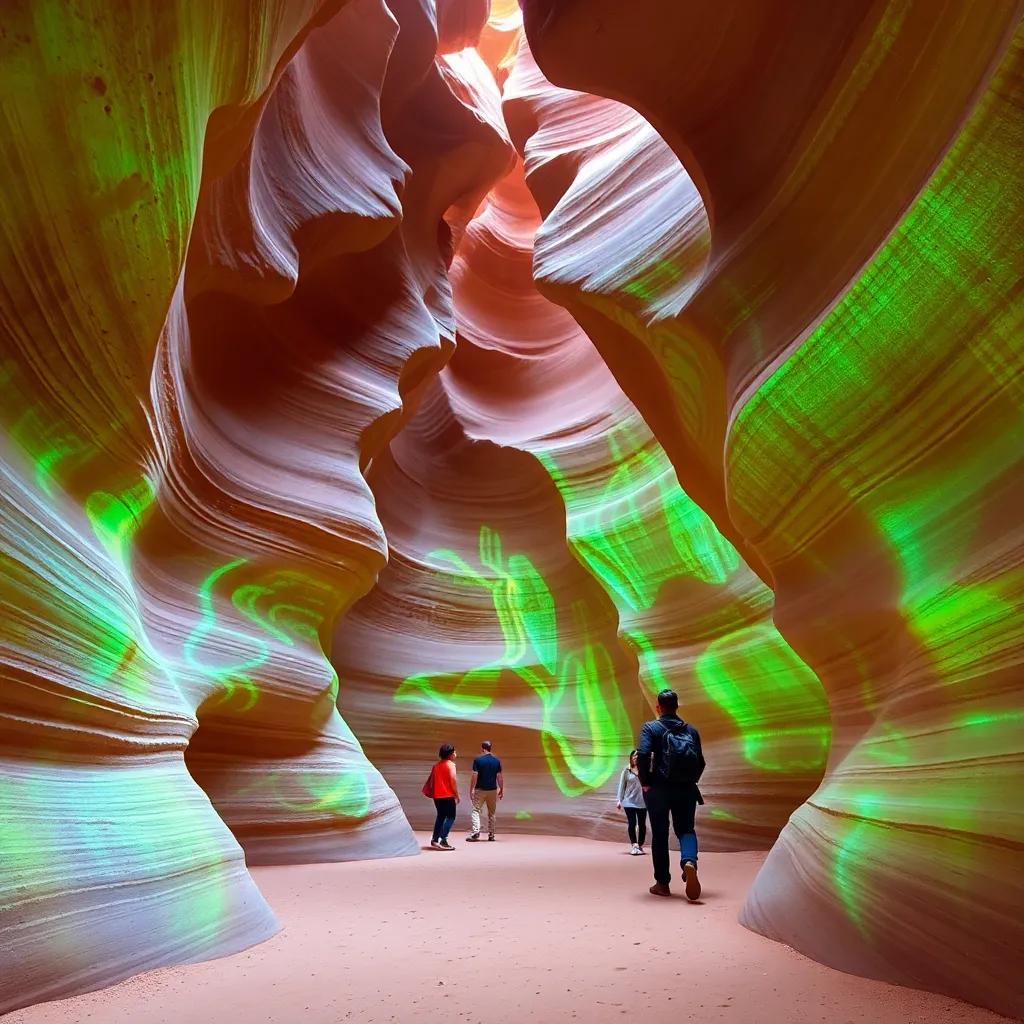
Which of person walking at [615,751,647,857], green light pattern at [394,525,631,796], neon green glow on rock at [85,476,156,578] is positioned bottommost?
person walking at [615,751,647,857]

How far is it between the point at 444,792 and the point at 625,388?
3.82 m

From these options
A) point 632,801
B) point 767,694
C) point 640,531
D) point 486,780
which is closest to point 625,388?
point 640,531

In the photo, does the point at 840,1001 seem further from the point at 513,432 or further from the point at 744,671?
the point at 513,432

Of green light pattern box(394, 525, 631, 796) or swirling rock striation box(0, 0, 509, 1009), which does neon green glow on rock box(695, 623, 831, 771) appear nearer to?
green light pattern box(394, 525, 631, 796)

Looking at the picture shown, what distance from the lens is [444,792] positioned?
7297 millimetres

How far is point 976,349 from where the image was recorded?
9.23 feet

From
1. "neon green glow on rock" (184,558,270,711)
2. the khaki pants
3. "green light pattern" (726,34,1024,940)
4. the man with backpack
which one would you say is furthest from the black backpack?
the khaki pants

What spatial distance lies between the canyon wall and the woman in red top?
391cm

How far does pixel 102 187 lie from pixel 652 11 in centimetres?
294

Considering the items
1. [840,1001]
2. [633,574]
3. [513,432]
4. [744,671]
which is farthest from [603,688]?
[840,1001]

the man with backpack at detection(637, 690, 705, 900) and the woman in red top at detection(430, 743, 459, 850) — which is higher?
the woman in red top at detection(430, 743, 459, 850)

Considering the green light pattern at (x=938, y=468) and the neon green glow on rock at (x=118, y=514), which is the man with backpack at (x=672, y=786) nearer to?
the green light pattern at (x=938, y=468)

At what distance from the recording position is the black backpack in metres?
4.26

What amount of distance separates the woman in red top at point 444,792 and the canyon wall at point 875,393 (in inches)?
154
